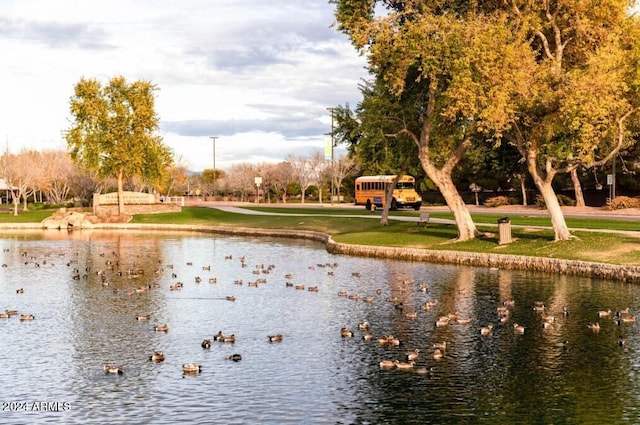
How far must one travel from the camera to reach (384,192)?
91.8 meters

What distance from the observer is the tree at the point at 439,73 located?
40.8m

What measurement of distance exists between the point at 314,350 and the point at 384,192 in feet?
225

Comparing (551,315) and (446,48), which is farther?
(446,48)

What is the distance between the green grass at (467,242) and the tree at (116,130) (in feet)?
26.6

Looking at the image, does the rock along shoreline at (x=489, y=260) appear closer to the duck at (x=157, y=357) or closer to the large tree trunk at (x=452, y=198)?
the large tree trunk at (x=452, y=198)

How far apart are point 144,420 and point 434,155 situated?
38.2 meters

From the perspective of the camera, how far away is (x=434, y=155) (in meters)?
52.9

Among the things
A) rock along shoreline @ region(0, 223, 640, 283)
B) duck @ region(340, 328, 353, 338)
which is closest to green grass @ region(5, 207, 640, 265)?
rock along shoreline @ region(0, 223, 640, 283)

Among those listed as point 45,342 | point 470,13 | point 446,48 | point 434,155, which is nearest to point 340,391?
point 45,342

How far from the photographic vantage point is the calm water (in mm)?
18266

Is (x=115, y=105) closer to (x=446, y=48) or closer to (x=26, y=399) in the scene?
(x=446, y=48)

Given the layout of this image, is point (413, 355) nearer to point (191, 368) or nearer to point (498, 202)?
point (191, 368)

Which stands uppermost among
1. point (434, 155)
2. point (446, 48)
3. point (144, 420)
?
point (446, 48)

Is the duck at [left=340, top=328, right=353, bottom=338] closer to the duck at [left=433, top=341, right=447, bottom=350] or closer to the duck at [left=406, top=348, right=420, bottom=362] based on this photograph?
the duck at [left=433, top=341, right=447, bottom=350]
